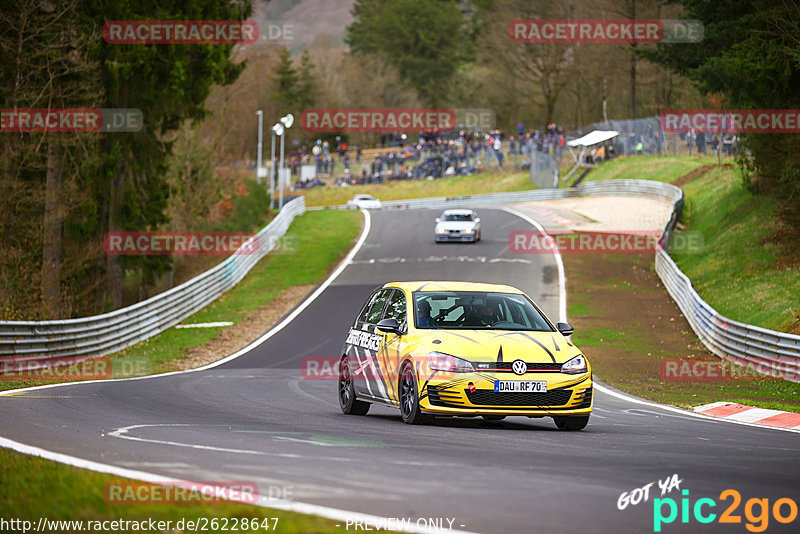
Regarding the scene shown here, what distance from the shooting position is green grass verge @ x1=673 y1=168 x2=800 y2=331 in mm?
28031

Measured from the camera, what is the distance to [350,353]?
45.4 ft

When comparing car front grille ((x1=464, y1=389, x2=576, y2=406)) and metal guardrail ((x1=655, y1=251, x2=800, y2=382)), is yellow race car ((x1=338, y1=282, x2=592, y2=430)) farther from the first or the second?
metal guardrail ((x1=655, y1=251, x2=800, y2=382))

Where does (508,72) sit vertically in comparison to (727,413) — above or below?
above

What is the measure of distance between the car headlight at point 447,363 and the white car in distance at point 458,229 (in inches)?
1497

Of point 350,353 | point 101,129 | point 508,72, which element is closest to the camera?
point 350,353

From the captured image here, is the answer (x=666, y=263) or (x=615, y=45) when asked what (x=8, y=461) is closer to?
(x=666, y=263)

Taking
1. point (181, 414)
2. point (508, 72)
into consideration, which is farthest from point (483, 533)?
point (508, 72)

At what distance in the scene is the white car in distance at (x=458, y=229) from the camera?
49.5 m

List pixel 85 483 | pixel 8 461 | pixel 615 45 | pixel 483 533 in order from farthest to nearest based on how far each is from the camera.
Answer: pixel 615 45, pixel 8 461, pixel 85 483, pixel 483 533

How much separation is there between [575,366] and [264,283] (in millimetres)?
30836

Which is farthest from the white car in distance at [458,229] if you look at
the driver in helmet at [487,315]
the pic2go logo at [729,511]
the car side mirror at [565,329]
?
the pic2go logo at [729,511]

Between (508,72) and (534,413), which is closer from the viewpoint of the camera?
(534,413)

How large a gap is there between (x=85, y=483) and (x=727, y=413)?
10722 mm

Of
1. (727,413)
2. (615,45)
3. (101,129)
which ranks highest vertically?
(615,45)
